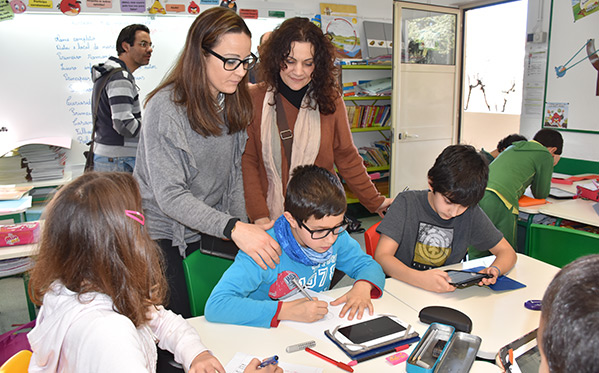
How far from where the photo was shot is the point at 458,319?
4.26 ft

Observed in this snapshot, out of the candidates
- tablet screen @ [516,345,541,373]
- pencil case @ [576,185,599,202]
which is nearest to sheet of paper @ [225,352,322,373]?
tablet screen @ [516,345,541,373]

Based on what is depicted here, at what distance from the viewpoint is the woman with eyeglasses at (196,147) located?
4.65ft

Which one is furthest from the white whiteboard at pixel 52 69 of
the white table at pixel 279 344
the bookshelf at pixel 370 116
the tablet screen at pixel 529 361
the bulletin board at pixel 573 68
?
the tablet screen at pixel 529 361

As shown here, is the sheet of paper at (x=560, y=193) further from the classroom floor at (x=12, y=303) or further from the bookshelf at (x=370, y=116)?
the bookshelf at (x=370, y=116)

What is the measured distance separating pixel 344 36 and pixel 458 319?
3.91 m

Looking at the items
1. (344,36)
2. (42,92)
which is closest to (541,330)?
(42,92)

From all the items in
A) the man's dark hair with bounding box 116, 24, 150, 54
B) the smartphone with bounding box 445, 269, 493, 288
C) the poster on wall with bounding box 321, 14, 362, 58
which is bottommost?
the smartphone with bounding box 445, 269, 493, 288

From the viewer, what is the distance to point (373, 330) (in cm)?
125

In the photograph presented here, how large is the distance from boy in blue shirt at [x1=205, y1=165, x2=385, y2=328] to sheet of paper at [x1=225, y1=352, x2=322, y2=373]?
0.50 feet

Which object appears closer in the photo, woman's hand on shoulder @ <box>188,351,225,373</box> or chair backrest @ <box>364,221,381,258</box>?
woman's hand on shoulder @ <box>188,351,225,373</box>

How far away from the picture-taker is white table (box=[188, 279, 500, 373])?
1120 millimetres

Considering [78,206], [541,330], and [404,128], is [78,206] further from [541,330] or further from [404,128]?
[404,128]

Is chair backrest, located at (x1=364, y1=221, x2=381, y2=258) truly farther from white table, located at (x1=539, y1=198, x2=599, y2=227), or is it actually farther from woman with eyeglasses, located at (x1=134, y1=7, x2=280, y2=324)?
white table, located at (x1=539, y1=198, x2=599, y2=227)

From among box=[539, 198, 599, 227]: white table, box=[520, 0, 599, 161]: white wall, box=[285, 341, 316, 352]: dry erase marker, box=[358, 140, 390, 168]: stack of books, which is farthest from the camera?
box=[358, 140, 390, 168]: stack of books
